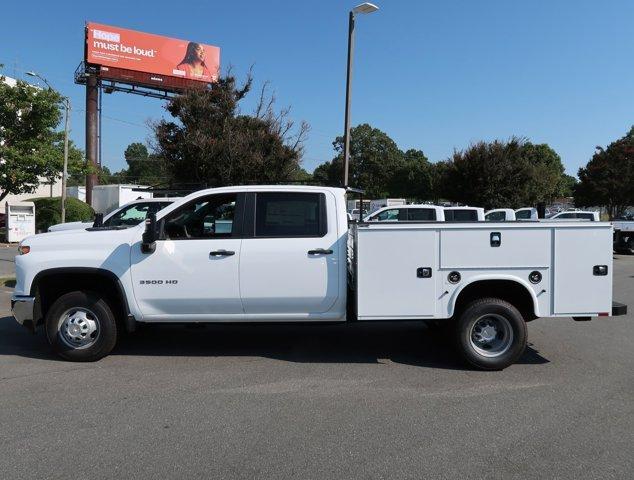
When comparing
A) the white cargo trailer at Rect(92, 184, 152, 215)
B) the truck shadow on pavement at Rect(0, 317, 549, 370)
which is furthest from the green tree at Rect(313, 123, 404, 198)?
the truck shadow on pavement at Rect(0, 317, 549, 370)

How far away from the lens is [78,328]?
6.12 metres

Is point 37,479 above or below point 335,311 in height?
below

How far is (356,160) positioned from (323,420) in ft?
239

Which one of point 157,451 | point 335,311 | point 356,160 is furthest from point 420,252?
point 356,160

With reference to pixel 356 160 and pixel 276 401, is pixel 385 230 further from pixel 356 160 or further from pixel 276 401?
pixel 356 160

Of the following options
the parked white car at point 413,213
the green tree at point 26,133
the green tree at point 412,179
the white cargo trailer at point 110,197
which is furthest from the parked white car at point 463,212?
the green tree at point 412,179

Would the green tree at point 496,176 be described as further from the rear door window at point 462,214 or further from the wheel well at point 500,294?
the wheel well at point 500,294

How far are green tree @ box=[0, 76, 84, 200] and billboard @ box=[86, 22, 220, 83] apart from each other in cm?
2451

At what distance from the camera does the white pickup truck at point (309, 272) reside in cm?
580

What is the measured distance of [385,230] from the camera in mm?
5805

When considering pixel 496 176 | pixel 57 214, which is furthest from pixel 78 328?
pixel 496 176

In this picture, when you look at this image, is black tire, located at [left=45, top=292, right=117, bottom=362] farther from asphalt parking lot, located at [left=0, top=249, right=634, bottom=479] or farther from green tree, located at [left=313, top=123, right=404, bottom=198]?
green tree, located at [left=313, top=123, right=404, bottom=198]

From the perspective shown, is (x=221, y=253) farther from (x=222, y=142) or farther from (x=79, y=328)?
(x=222, y=142)

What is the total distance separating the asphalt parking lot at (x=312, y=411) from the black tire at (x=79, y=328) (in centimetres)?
19
